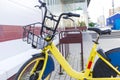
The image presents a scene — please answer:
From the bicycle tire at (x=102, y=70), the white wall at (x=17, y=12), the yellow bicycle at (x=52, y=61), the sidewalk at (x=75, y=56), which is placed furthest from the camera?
the sidewalk at (x=75, y=56)

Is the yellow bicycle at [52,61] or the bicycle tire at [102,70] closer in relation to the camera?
the yellow bicycle at [52,61]

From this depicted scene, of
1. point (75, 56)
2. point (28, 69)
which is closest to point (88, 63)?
point (28, 69)

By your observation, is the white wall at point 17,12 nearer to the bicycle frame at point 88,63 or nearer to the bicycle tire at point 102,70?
the bicycle frame at point 88,63

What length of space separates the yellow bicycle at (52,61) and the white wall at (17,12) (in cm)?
81

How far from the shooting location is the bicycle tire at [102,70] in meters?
2.99

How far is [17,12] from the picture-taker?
4391mm

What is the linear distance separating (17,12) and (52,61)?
5.46 feet

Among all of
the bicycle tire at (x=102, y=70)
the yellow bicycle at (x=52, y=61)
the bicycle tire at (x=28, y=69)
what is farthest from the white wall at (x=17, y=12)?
the bicycle tire at (x=102, y=70)

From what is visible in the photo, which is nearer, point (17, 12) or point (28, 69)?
point (28, 69)

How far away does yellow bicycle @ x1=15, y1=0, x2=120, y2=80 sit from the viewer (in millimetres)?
2810

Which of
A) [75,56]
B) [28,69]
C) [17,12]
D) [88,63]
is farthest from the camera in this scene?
[75,56]

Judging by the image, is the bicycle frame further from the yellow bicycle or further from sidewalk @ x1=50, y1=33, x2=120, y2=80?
sidewalk @ x1=50, y1=33, x2=120, y2=80

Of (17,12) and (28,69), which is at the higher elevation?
(17,12)

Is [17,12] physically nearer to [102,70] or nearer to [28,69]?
[28,69]
